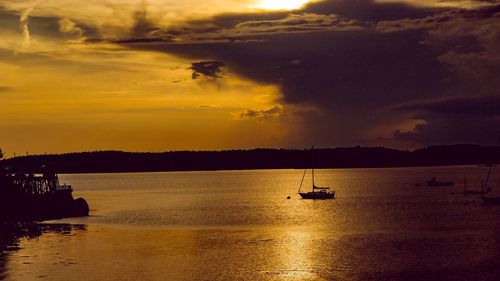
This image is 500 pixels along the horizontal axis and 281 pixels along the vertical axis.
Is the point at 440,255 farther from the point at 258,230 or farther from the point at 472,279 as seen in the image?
the point at 258,230

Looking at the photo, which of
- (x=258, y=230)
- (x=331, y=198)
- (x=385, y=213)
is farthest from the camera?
(x=331, y=198)

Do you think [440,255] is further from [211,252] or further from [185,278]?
[185,278]

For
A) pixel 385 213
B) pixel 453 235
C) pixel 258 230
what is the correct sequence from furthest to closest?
1. pixel 385 213
2. pixel 258 230
3. pixel 453 235

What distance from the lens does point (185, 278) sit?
58.3m

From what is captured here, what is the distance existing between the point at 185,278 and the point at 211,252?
16.1m

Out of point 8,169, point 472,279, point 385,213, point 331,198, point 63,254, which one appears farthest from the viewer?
point 331,198

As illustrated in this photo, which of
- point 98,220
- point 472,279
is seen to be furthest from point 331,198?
point 472,279

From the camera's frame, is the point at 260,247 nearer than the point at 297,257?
No

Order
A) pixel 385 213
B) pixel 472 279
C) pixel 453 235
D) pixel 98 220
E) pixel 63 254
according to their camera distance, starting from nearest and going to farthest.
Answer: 1. pixel 472 279
2. pixel 63 254
3. pixel 453 235
4. pixel 98 220
5. pixel 385 213

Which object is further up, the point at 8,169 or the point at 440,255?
the point at 8,169

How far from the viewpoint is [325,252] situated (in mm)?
73875

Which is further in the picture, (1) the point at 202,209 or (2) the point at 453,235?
(1) the point at 202,209

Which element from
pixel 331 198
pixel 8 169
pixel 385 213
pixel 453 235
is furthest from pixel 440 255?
pixel 331 198

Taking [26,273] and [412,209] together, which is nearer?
[26,273]
